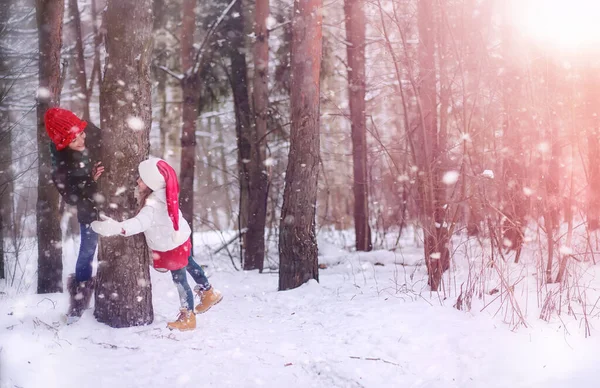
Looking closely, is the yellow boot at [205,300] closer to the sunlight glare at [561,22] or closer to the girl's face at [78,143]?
the girl's face at [78,143]

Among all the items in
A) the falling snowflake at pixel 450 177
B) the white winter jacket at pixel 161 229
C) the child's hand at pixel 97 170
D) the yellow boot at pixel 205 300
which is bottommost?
the yellow boot at pixel 205 300

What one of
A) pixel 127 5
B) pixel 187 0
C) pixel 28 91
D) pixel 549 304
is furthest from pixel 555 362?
pixel 28 91

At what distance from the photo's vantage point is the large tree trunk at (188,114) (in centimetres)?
991

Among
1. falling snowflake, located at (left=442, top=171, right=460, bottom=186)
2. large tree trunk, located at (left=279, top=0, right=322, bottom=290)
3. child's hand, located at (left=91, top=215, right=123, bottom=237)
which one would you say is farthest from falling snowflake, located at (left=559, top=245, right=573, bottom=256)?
child's hand, located at (left=91, top=215, right=123, bottom=237)

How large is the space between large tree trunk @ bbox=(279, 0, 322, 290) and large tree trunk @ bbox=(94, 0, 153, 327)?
243 cm

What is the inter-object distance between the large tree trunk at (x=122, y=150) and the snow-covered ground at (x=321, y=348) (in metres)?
0.25

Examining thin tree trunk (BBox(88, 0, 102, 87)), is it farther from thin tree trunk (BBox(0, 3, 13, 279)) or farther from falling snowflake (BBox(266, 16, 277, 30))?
falling snowflake (BBox(266, 16, 277, 30))

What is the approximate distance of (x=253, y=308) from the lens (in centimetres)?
619

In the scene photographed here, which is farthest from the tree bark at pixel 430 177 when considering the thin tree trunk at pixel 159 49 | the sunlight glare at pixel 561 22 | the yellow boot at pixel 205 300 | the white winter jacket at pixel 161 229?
the thin tree trunk at pixel 159 49

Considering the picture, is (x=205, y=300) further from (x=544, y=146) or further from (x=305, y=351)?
(x=544, y=146)

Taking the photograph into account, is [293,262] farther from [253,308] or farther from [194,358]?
[194,358]

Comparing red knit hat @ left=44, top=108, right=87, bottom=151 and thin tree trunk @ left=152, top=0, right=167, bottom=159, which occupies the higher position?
thin tree trunk @ left=152, top=0, right=167, bottom=159

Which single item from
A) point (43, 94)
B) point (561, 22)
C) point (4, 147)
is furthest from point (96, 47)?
point (561, 22)

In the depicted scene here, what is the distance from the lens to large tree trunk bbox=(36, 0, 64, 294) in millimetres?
7176
